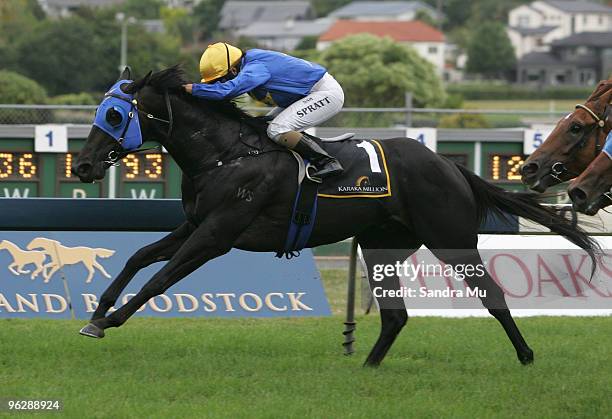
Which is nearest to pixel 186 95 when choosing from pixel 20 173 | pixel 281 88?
pixel 281 88

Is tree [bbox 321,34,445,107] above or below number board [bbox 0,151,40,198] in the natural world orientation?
below

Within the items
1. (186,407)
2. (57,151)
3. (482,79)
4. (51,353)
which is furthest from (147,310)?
(482,79)

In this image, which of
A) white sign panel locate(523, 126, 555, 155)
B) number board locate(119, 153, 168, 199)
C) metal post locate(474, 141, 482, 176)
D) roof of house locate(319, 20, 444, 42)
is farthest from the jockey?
roof of house locate(319, 20, 444, 42)

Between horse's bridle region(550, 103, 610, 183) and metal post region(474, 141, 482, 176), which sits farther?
metal post region(474, 141, 482, 176)

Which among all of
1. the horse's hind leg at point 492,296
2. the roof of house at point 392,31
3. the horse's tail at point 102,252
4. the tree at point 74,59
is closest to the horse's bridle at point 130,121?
the horse's hind leg at point 492,296

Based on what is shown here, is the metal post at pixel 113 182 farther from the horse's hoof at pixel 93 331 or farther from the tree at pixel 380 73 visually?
the tree at pixel 380 73

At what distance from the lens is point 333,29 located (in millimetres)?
101500

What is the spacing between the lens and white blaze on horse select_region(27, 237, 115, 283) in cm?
892

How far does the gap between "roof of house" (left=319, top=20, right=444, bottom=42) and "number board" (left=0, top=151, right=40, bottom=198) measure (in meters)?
84.4

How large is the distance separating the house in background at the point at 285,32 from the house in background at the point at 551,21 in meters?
17.7

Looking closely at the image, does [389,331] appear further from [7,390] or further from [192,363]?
[7,390]

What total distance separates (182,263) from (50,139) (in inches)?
312

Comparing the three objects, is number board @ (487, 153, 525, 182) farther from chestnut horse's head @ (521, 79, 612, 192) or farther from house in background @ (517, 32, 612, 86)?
house in background @ (517, 32, 612, 86)

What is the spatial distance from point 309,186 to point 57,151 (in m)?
7.75
